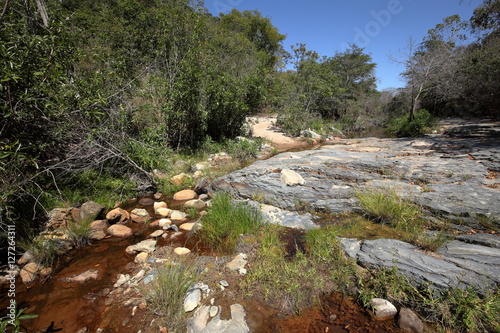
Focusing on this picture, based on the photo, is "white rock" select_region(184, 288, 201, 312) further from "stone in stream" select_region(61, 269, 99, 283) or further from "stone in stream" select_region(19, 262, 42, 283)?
"stone in stream" select_region(19, 262, 42, 283)

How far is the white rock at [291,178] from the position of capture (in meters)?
4.63

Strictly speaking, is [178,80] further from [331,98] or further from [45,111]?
[331,98]

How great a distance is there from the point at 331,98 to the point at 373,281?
18.4 metres

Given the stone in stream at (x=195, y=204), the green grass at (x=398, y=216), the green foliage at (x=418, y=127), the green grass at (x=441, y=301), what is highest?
the green foliage at (x=418, y=127)

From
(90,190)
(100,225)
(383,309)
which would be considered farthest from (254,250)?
(90,190)

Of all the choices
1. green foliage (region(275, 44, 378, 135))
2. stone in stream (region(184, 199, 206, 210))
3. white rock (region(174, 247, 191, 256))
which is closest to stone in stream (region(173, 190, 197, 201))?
stone in stream (region(184, 199, 206, 210))

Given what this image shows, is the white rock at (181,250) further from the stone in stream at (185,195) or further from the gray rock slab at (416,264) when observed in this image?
the gray rock slab at (416,264)

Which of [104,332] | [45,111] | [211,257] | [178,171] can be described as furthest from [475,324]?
[178,171]

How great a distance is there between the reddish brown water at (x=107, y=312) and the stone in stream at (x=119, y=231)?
2.60ft

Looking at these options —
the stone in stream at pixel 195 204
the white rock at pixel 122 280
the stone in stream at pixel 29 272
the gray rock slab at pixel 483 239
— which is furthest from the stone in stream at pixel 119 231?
the gray rock slab at pixel 483 239

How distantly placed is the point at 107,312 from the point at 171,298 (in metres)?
0.77

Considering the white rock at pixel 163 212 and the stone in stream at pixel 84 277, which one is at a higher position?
the white rock at pixel 163 212

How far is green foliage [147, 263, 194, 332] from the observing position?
1989 millimetres

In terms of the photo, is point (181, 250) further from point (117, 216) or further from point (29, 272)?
point (29, 272)
